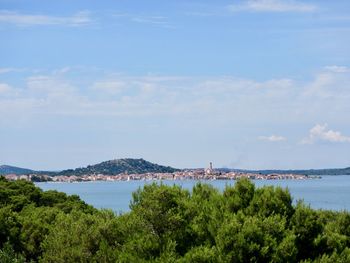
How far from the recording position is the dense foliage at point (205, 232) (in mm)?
17078

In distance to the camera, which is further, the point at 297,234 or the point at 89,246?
A: the point at 89,246

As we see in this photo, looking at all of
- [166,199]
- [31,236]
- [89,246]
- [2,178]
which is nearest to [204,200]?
[166,199]

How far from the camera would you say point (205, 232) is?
1833 cm

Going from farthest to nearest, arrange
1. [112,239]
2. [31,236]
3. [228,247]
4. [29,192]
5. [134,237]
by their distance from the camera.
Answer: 1. [29,192]
2. [31,236]
3. [112,239]
4. [134,237]
5. [228,247]

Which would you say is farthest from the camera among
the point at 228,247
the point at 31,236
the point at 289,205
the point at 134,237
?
the point at 31,236

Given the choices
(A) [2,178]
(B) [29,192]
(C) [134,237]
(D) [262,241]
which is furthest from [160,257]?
(A) [2,178]

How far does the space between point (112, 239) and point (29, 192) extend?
3057 cm

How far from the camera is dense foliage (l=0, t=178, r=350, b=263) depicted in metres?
17.1

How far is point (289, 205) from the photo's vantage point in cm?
1953

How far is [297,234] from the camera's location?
18719 mm

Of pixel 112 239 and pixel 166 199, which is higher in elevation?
pixel 166 199

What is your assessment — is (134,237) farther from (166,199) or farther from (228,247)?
(228,247)

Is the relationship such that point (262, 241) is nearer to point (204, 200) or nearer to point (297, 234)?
point (297, 234)

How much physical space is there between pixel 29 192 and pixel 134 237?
33.4 metres
